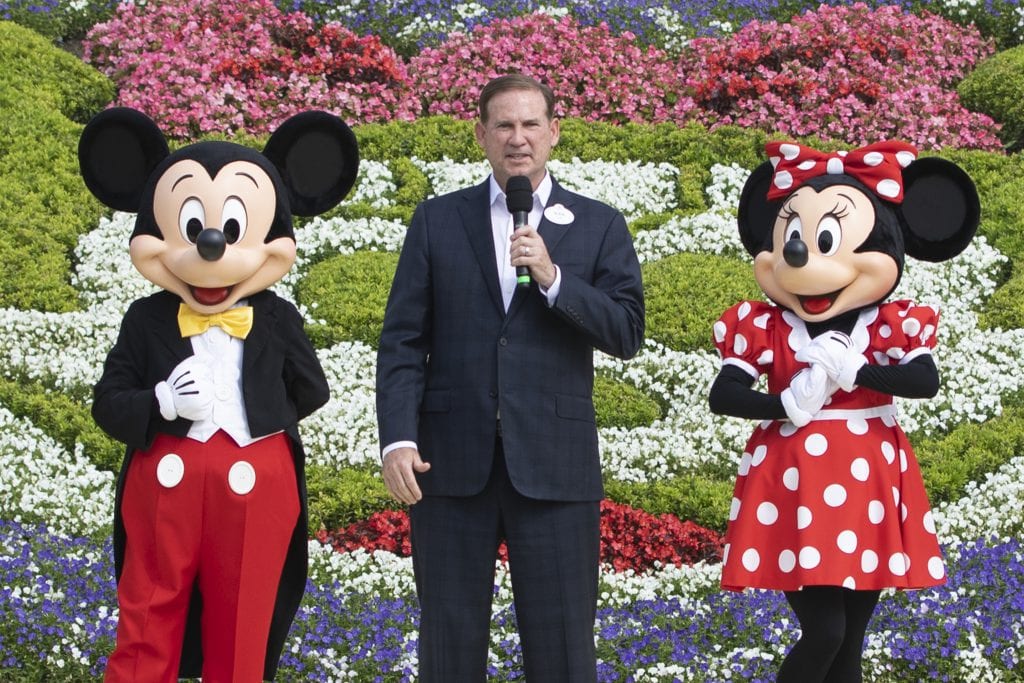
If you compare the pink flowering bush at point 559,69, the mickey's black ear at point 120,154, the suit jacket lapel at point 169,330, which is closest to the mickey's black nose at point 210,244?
the suit jacket lapel at point 169,330

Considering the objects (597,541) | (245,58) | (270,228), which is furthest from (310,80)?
(597,541)

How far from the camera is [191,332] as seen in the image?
3.95 metres

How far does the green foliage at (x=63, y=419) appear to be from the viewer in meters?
6.53

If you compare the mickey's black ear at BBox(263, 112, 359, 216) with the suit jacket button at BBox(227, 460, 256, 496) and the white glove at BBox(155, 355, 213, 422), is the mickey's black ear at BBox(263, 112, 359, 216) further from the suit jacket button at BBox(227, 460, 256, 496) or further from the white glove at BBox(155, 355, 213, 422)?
the suit jacket button at BBox(227, 460, 256, 496)

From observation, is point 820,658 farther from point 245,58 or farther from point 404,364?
point 245,58

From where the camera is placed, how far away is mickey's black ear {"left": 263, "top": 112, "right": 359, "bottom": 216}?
4.27 meters

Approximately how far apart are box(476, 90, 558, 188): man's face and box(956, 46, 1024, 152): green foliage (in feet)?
21.6

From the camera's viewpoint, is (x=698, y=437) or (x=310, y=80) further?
(x=310, y=80)

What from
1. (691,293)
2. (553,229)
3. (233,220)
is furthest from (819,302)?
(691,293)

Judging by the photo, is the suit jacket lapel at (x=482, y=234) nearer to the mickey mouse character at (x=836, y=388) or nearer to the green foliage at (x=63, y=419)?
the mickey mouse character at (x=836, y=388)

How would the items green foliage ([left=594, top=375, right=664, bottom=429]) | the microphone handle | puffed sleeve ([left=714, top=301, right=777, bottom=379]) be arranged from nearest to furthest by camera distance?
the microphone handle, puffed sleeve ([left=714, top=301, right=777, bottom=379]), green foliage ([left=594, top=375, right=664, bottom=429])

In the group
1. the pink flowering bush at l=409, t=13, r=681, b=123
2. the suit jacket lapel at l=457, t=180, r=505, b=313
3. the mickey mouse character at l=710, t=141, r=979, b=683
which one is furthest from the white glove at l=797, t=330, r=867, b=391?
the pink flowering bush at l=409, t=13, r=681, b=123

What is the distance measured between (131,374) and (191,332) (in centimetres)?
20

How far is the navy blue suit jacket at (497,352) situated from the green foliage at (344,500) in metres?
2.41
